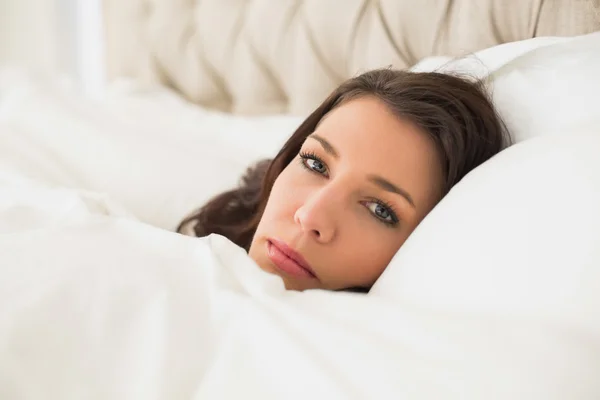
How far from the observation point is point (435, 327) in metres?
0.47

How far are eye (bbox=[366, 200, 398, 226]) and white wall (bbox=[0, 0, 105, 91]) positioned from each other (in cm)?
186

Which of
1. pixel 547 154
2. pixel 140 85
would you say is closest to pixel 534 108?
pixel 547 154

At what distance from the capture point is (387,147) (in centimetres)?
77

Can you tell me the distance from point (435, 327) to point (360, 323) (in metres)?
0.07

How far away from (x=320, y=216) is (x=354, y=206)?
0.20ft

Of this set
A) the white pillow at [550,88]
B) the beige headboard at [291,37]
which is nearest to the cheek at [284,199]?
the white pillow at [550,88]

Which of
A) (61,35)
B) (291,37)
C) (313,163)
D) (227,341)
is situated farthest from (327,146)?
(61,35)

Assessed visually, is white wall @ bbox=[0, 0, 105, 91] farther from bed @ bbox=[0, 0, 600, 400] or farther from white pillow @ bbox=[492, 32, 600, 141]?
white pillow @ bbox=[492, 32, 600, 141]

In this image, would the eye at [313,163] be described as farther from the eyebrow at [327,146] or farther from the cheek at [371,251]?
the cheek at [371,251]

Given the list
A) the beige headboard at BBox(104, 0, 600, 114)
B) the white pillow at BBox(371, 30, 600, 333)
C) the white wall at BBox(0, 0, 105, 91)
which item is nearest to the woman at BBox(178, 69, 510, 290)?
the white pillow at BBox(371, 30, 600, 333)

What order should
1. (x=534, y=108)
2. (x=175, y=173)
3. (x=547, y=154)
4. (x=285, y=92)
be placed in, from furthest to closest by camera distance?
(x=285, y=92) < (x=175, y=173) < (x=534, y=108) < (x=547, y=154)

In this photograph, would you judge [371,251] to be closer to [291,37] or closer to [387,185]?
[387,185]

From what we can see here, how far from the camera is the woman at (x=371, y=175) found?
76 centimetres

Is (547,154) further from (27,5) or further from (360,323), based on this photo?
(27,5)
